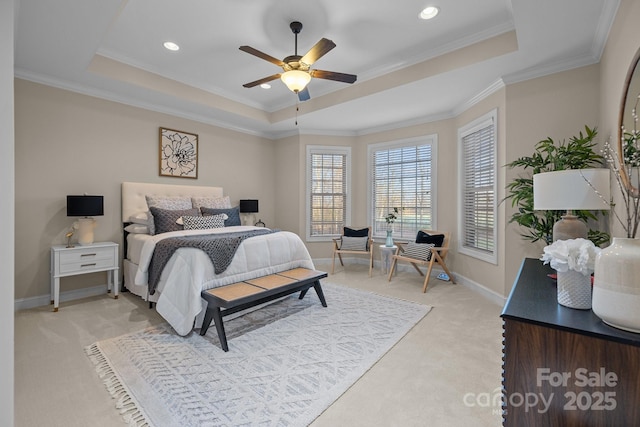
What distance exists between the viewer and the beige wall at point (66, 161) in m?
3.17

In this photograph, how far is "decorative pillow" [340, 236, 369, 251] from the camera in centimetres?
488

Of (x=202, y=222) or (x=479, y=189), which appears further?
(x=479, y=189)

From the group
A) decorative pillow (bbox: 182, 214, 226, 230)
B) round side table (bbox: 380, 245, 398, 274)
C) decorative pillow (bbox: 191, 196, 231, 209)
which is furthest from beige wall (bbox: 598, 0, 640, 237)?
decorative pillow (bbox: 191, 196, 231, 209)

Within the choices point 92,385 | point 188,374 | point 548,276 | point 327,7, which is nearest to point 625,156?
point 548,276

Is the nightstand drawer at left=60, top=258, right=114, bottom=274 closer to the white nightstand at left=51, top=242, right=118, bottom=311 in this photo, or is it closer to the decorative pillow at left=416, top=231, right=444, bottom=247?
the white nightstand at left=51, top=242, right=118, bottom=311

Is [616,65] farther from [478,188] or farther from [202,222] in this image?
[202,222]

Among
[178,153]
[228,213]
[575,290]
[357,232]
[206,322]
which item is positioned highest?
[178,153]

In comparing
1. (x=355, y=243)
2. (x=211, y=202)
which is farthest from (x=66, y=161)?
(x=355, y=243)

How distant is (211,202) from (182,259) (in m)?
1.92

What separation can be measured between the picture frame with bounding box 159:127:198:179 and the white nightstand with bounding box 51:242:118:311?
1.38 meters

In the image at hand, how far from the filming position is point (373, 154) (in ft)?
18.0

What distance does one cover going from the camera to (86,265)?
3268 millimetres

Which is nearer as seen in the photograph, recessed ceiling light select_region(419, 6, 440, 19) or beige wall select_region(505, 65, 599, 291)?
recessed ceiling light select_region(419, 6, 440, 19)

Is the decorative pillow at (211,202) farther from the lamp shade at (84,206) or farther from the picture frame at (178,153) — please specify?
the lamp shade at (84,206)
